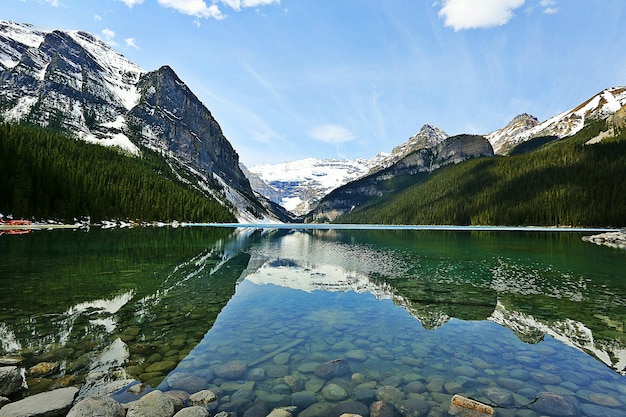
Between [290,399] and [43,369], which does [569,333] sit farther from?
[43,369]

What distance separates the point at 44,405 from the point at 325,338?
9827 mm

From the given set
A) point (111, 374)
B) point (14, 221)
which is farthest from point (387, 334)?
point (14, 221)

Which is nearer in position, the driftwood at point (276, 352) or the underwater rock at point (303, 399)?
the underwater rock at point (303, 399)

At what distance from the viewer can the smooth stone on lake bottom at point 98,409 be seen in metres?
7.83

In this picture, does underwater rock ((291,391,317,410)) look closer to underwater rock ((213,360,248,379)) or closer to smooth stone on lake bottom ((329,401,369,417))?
smooth stone on lake bottom ((329,401,369,417))

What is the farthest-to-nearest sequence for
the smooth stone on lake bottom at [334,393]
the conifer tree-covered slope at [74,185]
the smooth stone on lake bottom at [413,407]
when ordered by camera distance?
the conifer tree-covered slope at [74,185] < the smooth stone on lake bottom at [334,393] < the smooth stone on lake bottom at [413,407]

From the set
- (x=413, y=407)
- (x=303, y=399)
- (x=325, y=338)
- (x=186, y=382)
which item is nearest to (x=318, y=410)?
(x=303, y=399)

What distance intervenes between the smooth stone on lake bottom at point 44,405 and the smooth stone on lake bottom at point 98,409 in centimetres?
68

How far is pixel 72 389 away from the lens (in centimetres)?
930

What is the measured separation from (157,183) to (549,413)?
177781 mm

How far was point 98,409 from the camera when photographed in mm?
7926

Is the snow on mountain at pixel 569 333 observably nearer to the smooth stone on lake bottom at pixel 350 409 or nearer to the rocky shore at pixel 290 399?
the rocky shore at pixel 290 399

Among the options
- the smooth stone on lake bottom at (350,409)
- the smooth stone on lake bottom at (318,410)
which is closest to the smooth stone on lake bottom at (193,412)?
the smooth stone on lake bottom at (318,410)

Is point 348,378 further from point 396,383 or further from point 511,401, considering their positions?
point 511,401
